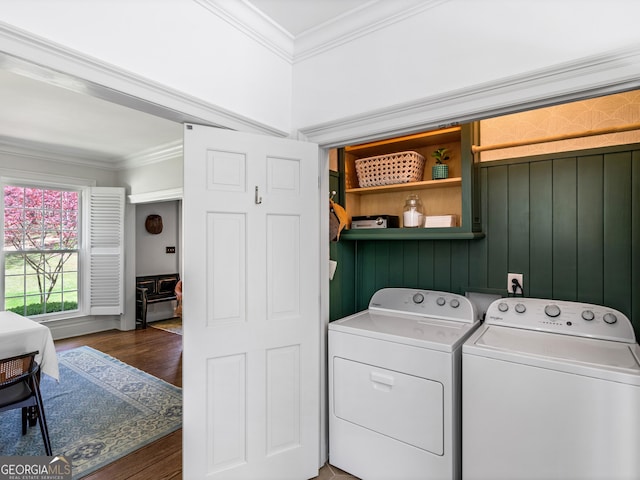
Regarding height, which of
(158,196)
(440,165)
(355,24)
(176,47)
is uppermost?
(355,24)

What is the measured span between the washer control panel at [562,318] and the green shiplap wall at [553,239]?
12 cm

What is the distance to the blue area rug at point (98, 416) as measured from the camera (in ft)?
7.53

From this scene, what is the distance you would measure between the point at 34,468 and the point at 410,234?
2466 mm

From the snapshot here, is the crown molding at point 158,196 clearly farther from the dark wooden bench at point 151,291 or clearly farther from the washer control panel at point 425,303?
the washer control panel at point 425,303

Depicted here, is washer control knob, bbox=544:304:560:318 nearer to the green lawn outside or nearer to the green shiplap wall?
the green shiplap wall

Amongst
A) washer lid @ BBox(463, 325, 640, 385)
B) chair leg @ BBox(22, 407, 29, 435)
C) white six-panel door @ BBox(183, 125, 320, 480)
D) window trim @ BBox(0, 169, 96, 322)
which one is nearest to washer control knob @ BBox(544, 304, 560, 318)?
washer lid @ BBox(463, 325, 640, 385)

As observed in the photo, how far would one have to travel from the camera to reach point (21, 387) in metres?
2.31

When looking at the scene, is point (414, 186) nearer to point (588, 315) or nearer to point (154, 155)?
point (588, 315)

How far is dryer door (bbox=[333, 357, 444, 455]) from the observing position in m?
1.72

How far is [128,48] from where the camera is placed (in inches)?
53.3

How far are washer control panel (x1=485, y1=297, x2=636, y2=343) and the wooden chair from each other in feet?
9.22

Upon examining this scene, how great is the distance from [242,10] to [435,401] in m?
2.16

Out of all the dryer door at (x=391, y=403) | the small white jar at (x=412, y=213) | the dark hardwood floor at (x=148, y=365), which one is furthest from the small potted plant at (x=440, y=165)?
the dark hardwood floor at (x=148, y=365)

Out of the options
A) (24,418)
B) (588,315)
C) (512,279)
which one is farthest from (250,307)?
(24,418)
